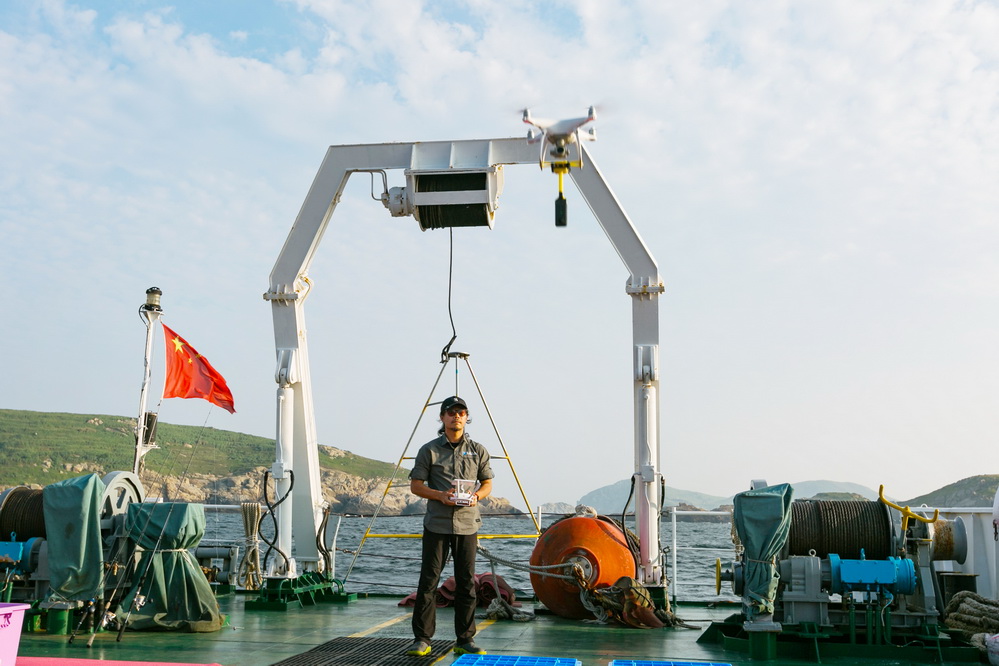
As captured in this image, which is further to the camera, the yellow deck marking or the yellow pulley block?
the yellow deck marking

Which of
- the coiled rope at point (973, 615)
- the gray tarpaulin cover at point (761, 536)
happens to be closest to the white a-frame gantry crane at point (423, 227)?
the gray tarpaulin cover at point (761, 536)

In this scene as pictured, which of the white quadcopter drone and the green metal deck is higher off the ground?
the white quadcopter drone

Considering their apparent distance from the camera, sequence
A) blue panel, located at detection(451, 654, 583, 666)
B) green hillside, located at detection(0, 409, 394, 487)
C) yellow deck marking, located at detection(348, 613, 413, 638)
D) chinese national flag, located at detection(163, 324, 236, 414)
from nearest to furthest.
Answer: blue panel, located at detection(451, 654, 583, 666) → yellow deck marking, located at detection(348, 613, 413, 638) → chinese national flag, located at detection(163, 324, 236, 414) → green hillside, located at detection(0, 409, 394, 487)

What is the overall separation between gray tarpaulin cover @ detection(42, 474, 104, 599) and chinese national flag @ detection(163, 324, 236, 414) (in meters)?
4.49

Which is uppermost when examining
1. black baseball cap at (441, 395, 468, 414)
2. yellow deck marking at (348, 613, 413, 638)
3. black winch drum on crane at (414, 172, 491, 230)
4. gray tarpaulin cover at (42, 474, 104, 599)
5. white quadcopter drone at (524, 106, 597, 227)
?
black winch drum on crane at (414, 172, 491, 230)

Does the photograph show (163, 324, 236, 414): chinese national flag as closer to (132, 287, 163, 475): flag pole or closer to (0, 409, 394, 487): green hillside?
(132, 287, 163, 475): flag pole

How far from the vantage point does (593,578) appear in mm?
9945

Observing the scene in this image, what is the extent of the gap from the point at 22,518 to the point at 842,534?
27.2ft

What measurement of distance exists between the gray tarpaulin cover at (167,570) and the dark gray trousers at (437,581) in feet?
8.82

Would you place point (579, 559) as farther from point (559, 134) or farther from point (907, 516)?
point (559, 134)

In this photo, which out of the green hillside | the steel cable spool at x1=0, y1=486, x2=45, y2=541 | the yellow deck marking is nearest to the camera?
the yellow deck marking

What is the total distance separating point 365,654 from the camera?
754 centimetres

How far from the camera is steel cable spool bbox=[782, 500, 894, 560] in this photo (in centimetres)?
861

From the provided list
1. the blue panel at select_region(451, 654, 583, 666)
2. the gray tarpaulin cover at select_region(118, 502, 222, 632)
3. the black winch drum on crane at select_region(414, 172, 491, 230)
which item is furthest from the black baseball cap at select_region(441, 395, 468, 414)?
the black winch drum on crane at select_region(414, 172, 491, 230)
